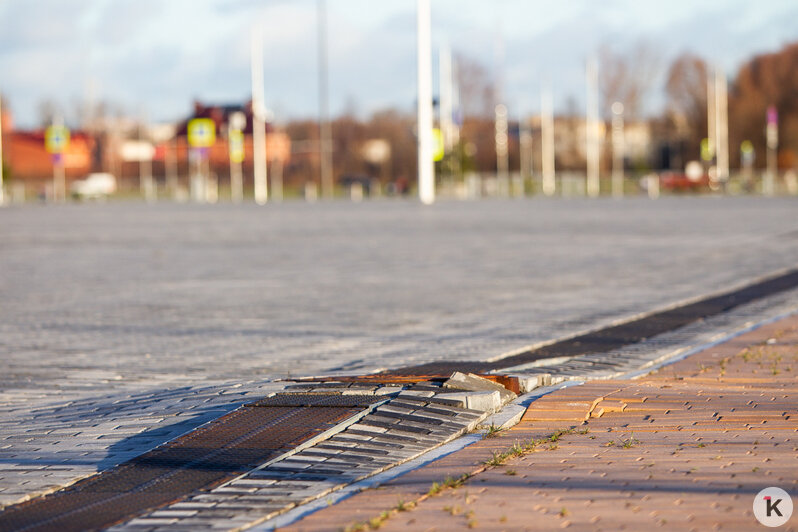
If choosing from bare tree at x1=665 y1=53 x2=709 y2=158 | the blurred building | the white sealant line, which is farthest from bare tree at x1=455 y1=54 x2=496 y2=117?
the white sealant line

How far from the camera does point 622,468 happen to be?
5480mm

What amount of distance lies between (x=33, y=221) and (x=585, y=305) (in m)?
31.4

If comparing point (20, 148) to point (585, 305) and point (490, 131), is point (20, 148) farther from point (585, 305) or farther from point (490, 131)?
point (585, 305)

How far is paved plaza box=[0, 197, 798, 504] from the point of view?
24.8ft

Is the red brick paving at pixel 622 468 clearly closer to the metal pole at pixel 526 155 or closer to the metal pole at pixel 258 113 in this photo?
the metal pole at pixel 258 113

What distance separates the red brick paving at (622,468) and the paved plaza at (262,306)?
179cm

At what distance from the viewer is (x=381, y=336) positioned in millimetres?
11016

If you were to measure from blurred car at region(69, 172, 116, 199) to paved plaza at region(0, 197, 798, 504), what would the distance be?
54845mm

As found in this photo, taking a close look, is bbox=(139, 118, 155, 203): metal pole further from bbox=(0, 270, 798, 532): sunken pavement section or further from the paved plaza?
bbox=(0, 270, 798, 532): sunken pavement section

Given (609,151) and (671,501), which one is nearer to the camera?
(671,501)

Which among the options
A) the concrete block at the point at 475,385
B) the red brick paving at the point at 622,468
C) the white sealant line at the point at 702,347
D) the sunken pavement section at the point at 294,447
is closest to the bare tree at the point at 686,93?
the white sealant line at the point at 702,347

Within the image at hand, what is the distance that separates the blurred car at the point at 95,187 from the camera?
3221 inches

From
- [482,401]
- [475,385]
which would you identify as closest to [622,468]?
[482,401]

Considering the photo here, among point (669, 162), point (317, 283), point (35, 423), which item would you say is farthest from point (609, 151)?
point (35, 423)
